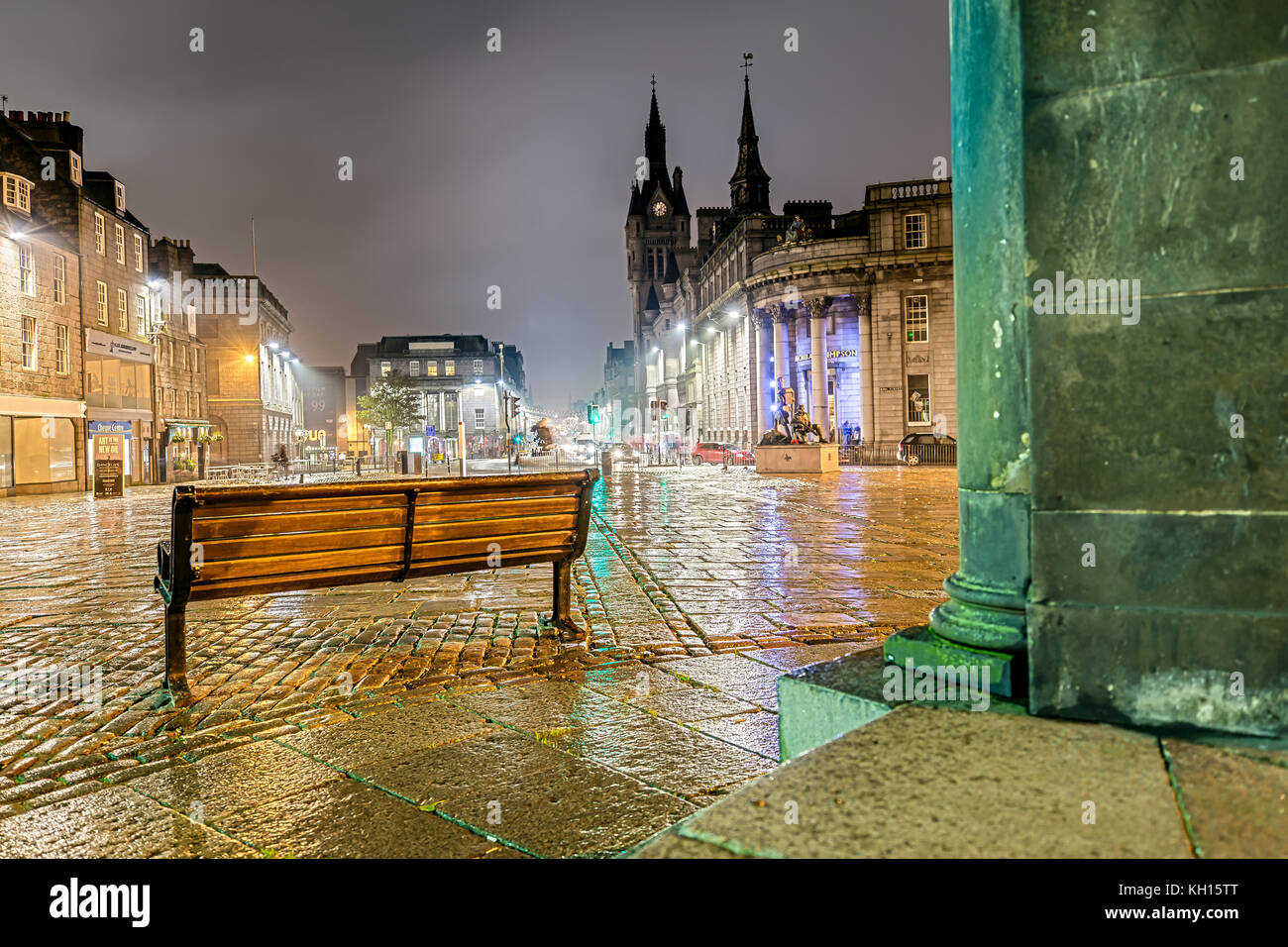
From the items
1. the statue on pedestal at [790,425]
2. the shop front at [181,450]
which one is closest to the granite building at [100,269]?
the shop front at [181,450]

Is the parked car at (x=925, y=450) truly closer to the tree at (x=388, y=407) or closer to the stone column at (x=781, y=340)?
the stone column at (x=781, y=340)

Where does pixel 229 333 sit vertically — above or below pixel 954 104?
above

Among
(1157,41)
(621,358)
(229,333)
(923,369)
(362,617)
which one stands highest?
(621,358)

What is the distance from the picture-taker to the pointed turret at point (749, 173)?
249 ft

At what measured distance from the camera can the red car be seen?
4303 centimetres

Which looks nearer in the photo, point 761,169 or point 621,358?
point 761,169

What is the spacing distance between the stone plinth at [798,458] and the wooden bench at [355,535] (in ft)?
80.4

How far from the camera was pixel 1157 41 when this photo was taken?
2301 millimetres

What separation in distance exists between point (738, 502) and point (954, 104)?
562 inches

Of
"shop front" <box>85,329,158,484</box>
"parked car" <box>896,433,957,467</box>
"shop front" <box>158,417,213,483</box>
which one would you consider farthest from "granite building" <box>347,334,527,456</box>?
"parked car" <box>896,433,957,467</box>

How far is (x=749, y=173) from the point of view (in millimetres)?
76375

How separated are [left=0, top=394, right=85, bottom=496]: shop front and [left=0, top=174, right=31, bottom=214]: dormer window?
6851mm
